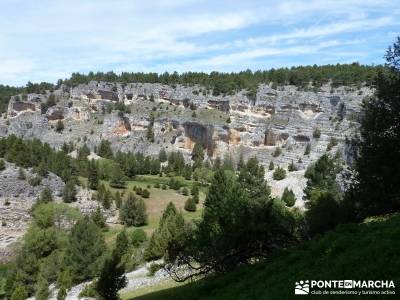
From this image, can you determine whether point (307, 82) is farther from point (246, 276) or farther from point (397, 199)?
point (246, 276)

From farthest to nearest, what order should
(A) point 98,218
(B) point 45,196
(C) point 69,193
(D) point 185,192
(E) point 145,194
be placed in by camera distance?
(D) point 185,192
(E) point 145,194
(C) point 69,193
(B) point 45,196
(A) point 98,218

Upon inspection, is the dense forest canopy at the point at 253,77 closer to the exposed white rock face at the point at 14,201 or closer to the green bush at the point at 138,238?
the exposed white rock face at the point at 14,201

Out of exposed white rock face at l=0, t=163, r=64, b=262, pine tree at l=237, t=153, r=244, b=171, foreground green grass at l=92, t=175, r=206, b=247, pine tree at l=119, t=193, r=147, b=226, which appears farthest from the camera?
pine tree at l=237, t=153, r=244, b=171

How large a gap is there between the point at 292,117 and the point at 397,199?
111745 millimetres

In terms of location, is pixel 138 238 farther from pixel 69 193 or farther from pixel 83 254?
pixel 69 193

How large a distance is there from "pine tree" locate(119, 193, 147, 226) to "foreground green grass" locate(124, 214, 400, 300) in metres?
52.6

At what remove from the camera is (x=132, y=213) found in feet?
222

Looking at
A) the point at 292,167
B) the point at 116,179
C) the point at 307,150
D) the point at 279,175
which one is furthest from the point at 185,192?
the point at 307,150

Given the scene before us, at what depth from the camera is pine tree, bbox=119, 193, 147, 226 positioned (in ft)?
222

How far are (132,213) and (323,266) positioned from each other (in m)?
58.1

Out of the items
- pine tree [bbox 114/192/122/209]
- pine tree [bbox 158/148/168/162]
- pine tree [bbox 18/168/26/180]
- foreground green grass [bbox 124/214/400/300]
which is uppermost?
foreground green grass [bbox 124/214/400/300]

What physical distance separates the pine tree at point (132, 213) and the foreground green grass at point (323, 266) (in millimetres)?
52575

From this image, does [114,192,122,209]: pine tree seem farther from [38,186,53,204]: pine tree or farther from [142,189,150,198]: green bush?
[38,186,53,204]: pine tree

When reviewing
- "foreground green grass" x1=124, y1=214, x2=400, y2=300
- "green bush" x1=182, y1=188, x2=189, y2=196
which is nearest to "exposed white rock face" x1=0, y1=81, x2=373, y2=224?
"green bush" x1=182, y1=188, x2=189, y2=196
